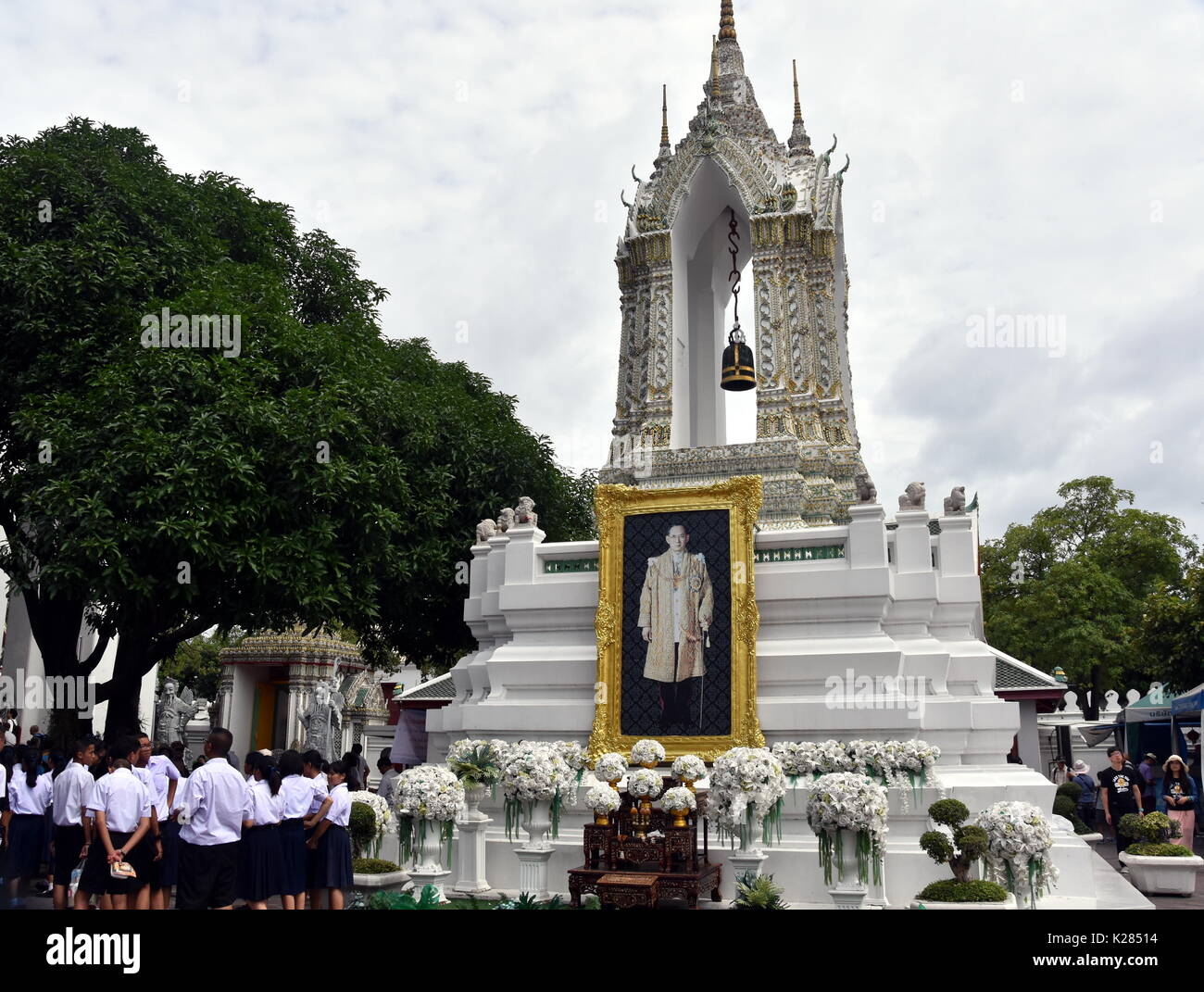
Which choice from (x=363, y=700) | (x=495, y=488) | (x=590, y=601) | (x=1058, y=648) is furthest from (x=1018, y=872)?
(x=363, y=700)

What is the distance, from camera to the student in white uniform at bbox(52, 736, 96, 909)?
35.2 ft

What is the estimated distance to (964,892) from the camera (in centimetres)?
984

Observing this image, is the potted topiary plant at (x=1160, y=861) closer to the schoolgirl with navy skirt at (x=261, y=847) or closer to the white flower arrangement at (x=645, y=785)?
the white flower arrangement at (x=645, y=785)

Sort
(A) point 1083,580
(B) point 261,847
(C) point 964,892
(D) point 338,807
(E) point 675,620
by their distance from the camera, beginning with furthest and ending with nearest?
1. (A) point 1083,580
2. (E) point 675,620
3. (D) point 338,807
4. (B) point 261,847
5. (C) point 964,892

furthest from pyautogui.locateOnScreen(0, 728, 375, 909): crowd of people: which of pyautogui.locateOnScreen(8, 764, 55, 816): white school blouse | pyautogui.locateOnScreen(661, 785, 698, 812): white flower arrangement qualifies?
pyautogui.locateOnScreen(661, 785, 698, 812): white flower arrangement

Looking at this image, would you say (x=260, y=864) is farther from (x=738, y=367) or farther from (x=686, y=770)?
(x=738, y=367)

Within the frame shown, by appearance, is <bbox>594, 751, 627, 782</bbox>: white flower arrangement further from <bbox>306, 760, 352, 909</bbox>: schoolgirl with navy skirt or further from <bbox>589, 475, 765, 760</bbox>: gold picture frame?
<bbox>306, 760, 352, 909</bbox>: schoolgirl with navy skirt

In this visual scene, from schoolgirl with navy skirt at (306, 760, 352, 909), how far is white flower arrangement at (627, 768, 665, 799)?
2848mm

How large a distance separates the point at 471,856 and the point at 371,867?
45.1 inches

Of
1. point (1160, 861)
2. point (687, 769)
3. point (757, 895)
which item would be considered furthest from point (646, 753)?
point (1160, 861)

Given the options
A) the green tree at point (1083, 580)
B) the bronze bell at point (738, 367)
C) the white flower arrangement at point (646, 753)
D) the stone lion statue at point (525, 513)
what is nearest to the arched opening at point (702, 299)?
the bronze bell at point (738, 367)

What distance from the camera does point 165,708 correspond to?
31.6m

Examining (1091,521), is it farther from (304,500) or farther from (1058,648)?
(304,500)

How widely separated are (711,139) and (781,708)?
13.9 metres
